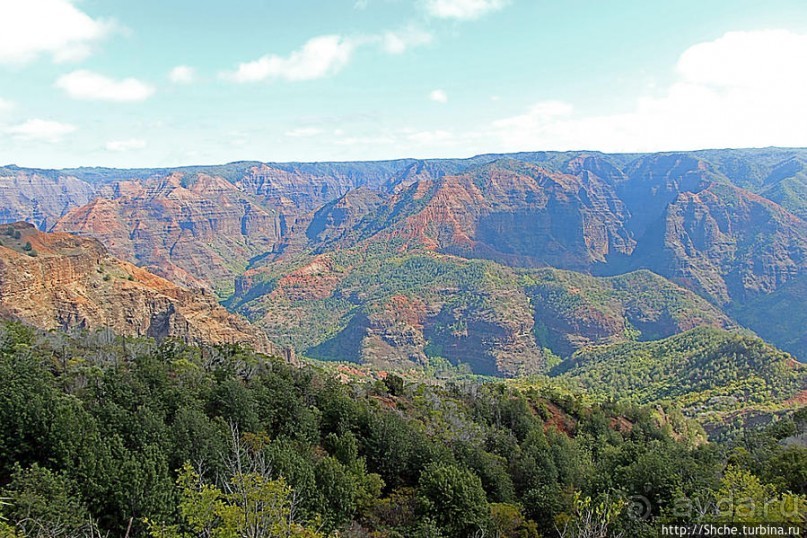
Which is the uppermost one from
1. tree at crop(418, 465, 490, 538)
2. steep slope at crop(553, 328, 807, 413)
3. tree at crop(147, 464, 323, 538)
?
tree at crop(147, 464, 323, 538)

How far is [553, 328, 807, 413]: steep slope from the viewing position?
10262 cm

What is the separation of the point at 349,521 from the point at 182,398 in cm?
1658

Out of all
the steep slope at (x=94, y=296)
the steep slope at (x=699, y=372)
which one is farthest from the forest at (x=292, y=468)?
the steep slope at (x=699, y=372)

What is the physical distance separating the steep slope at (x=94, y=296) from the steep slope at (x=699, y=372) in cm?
8128

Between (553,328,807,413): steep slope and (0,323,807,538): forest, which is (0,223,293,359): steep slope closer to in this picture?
(0,323,807,538): forest

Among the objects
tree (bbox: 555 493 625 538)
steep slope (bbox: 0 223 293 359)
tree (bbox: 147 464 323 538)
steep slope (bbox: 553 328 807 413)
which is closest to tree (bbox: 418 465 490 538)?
tree (bbox: 555 493 625 538)

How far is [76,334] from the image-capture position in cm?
7669

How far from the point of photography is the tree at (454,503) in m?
33.9

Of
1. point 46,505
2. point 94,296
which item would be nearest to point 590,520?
point 46,505

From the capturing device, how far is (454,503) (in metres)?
34.5

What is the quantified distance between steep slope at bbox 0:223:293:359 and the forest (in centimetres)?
Answer: 3283

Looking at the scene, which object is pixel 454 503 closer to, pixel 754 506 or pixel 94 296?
pixel 754 506

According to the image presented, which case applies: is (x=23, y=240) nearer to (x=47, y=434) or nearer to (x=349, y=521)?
(x=47, y=434)

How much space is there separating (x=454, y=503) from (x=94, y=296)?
3484 inches
